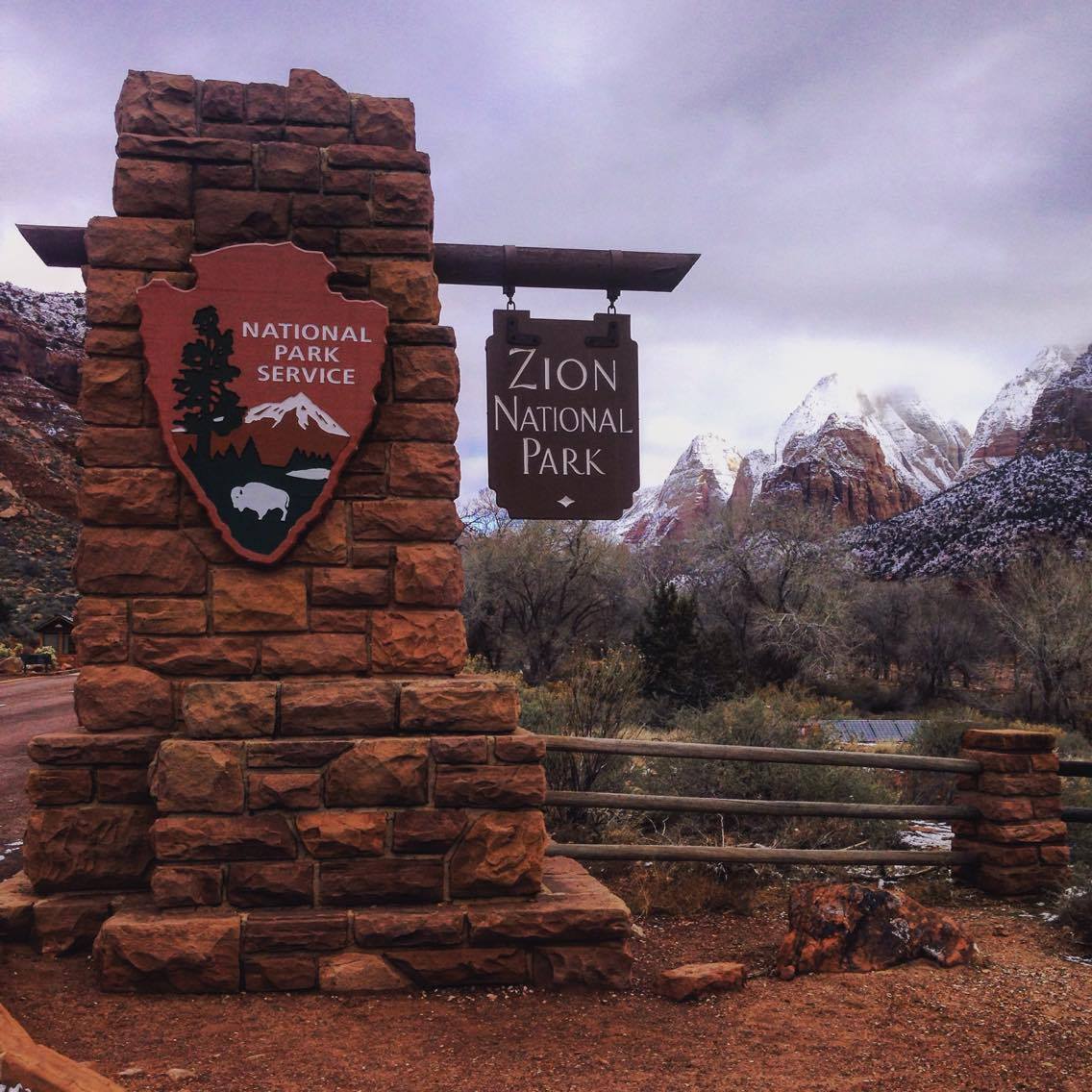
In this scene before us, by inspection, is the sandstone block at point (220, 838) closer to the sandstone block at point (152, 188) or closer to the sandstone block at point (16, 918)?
the sandstone block at point (16, 918)

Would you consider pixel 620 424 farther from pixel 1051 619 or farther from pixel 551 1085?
pixel 1051 619

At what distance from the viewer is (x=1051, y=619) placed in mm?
27875

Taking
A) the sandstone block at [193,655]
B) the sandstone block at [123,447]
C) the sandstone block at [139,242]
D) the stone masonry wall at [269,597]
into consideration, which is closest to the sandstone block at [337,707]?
the stone masonry wall at [269,597]

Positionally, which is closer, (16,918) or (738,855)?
(16,918)

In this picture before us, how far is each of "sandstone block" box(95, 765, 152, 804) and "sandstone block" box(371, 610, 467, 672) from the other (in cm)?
104

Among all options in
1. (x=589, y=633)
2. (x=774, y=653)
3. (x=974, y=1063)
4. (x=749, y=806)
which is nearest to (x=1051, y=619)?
(x=774, y=653)

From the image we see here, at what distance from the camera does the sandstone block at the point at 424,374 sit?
3.96 metres

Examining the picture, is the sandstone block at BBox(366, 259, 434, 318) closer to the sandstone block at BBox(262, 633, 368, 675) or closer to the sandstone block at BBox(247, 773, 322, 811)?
the sandstone block at BBox(262, 633, 368, 675)

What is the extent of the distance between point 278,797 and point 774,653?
24.4 m

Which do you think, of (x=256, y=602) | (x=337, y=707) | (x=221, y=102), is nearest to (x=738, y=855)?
(x=337, y=707)

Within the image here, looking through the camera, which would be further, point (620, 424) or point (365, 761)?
point (620, 424)

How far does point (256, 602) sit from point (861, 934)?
2.90 metres

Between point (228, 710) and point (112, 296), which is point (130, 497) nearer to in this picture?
point (112, 296)

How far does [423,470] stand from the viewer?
393 centimetres
